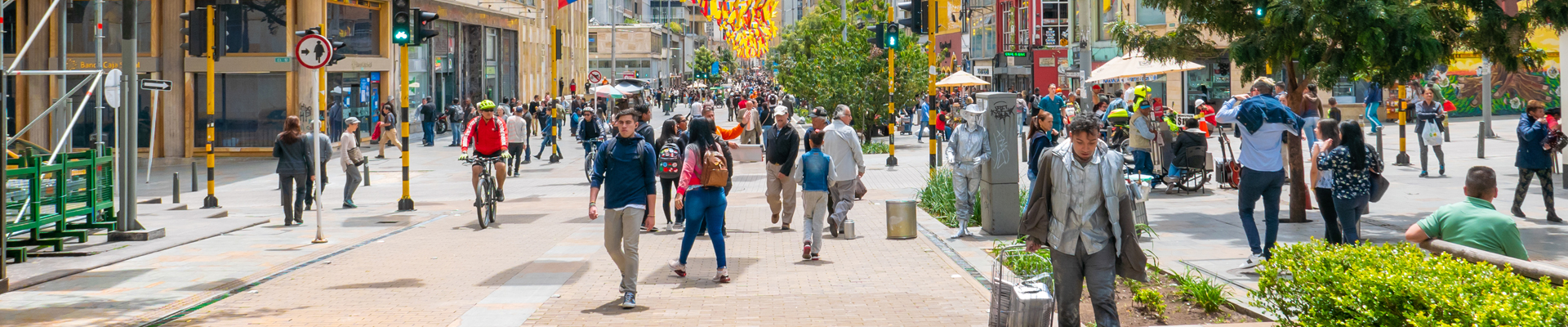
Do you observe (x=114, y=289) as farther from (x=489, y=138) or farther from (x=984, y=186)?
(x=984, y=186)

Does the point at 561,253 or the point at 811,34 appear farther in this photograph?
the point at 811,34

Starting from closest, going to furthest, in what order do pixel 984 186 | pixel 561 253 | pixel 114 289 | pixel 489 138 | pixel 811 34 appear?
pixel 114 289 < pixel 561 253 < pixel 984 186 < pixel 489 138 < pixel 811 34

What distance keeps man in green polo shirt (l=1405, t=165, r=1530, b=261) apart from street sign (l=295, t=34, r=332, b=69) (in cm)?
1029

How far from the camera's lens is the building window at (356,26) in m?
32.2

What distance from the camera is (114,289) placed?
8.98m

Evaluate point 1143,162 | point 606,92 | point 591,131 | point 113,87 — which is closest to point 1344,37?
point 1143,162

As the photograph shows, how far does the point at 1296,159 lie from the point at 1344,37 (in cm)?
119

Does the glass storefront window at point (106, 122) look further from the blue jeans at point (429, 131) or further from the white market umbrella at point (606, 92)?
the white market umbrella at point (606, 92)

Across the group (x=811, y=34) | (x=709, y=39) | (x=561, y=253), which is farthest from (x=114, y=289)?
(x=709, y=39)

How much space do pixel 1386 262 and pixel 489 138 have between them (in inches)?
451

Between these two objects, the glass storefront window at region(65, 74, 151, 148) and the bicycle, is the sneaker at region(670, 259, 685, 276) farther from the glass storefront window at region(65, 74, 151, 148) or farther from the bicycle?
the glass storefront window at region(65, 74, 151, 148)

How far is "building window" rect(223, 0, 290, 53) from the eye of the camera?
29.3 m

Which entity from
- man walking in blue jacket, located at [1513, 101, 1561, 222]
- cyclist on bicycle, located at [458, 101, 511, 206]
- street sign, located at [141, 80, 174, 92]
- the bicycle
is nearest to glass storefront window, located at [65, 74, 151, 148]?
street sign, located at [141, 80, 174, 92]

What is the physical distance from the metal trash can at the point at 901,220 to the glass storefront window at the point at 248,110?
71.1 ft
